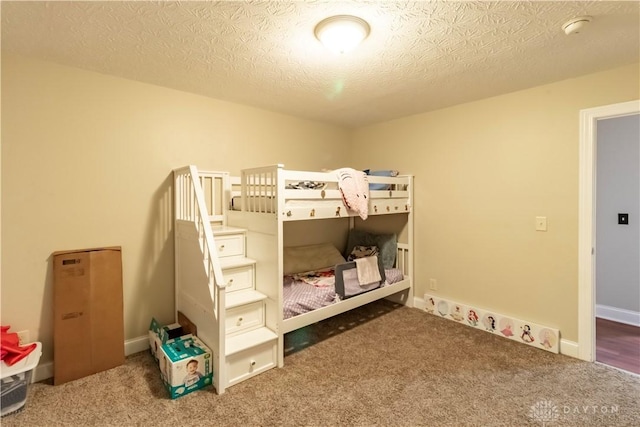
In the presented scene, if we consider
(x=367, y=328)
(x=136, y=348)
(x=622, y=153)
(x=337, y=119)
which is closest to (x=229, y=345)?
(x=136, y=348)

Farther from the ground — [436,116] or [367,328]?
[436,116]

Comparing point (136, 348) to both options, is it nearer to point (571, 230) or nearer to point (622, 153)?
point (571, 230)

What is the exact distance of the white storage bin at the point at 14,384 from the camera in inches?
70.2

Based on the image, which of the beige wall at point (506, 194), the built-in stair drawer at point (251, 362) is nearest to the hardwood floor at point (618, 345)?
the beige wall at point (506, 194)

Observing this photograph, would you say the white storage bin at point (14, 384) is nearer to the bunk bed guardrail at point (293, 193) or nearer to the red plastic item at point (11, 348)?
the red plastic item at point (11, 348)

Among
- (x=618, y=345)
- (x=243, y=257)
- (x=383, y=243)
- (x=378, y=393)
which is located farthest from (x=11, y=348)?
(x=618, y=345)

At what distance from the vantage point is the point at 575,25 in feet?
5.46

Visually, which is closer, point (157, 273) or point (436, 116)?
point (157, 273)

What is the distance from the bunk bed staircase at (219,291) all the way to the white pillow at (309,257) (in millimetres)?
808

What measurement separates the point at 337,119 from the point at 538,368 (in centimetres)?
303

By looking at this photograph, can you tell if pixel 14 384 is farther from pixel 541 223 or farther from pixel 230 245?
pixel 541 223

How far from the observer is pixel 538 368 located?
2.30 metres

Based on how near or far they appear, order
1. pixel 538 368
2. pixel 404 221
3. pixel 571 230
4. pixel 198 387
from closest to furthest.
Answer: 1. pixel 198 387
2. pixel 538 368
3. pixel 571 230
4. pixel 404 221

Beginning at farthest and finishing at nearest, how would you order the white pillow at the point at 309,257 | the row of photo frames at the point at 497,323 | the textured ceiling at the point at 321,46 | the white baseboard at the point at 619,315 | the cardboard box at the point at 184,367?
the white pillow at the point at 309,257
the white baseboard at the point at 619,315
the row of photo frames at the point at 497,323
the cardboard box at the point at 184,367
the textured ceiling at the point at 321,46
